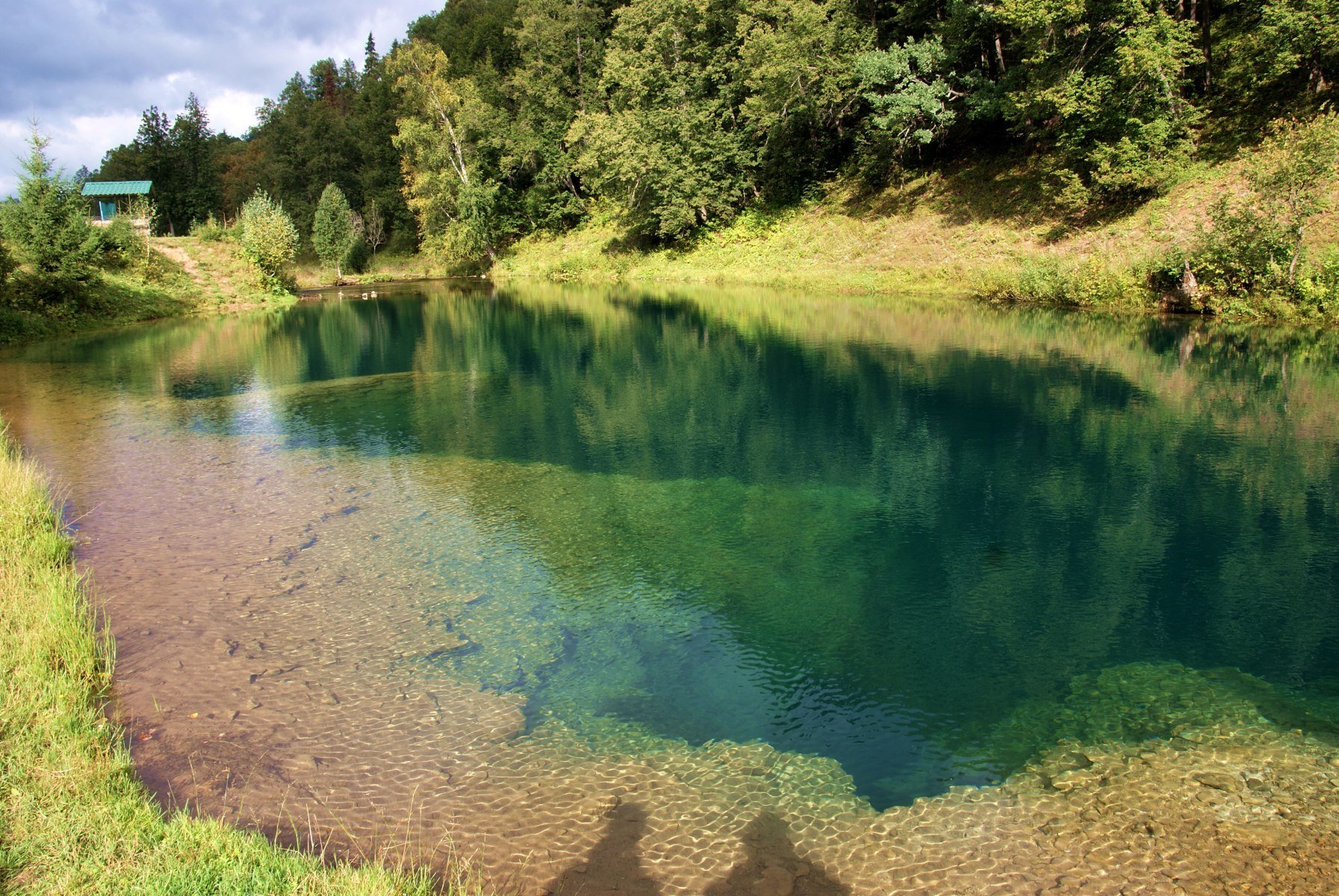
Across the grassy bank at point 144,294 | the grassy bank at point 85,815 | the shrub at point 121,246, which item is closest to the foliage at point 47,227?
the grassy bank at point 144,294

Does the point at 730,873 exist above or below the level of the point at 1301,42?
below

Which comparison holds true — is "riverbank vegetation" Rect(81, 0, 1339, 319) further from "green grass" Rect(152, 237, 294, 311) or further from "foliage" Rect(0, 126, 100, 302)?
"foliage" Rect(0, 126, 100, 302)

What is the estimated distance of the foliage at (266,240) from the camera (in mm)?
50688

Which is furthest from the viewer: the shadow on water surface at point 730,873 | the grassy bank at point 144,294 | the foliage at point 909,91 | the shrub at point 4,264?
the foliage at point 909,91

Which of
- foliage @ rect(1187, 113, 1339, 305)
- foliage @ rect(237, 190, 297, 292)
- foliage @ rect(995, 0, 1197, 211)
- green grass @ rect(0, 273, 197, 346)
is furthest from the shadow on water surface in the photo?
foliage @ rect(237, 190, 297, 292)

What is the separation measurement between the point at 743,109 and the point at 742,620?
154 ft

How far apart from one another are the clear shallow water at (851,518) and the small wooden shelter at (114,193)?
48381 millimetres

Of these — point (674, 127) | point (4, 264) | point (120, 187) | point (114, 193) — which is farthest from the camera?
point (120, 187)

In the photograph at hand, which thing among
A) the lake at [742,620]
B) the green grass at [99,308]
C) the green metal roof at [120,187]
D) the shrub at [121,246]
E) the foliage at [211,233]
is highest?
the green metal roof at [120,187]

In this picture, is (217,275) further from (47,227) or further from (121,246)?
(47,227)

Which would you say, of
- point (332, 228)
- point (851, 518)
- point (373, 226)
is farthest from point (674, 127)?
point (851, 518)

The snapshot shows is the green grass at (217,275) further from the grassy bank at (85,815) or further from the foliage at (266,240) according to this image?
the grassy bank at (85,815)

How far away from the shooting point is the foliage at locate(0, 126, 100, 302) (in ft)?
116

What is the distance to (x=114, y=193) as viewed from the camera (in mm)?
66125
